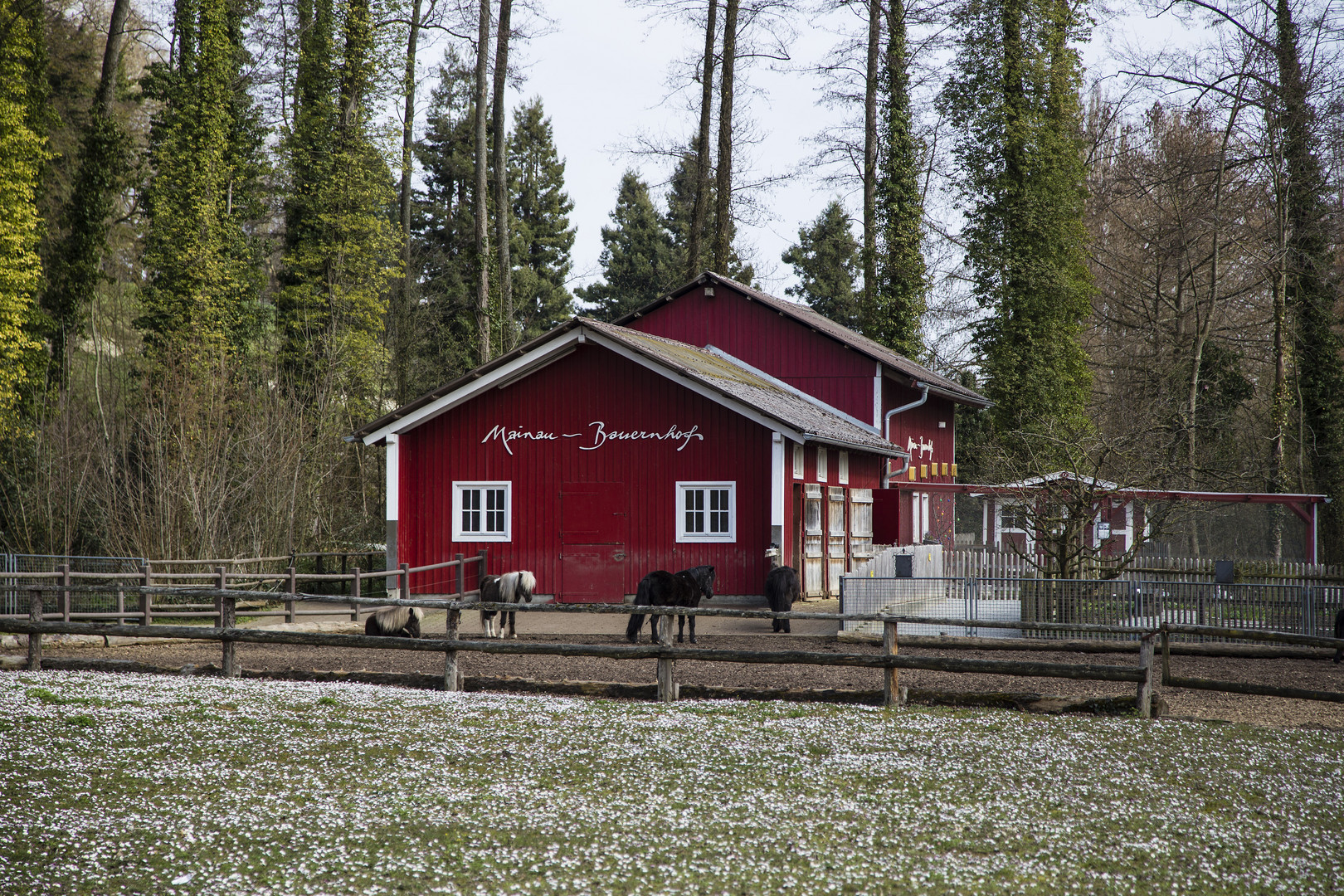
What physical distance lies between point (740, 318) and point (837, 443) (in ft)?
24.2

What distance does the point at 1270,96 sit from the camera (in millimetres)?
24422

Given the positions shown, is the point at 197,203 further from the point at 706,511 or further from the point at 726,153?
the point at 706,511

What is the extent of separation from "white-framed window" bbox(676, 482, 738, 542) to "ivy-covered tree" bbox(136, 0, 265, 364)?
541 inches

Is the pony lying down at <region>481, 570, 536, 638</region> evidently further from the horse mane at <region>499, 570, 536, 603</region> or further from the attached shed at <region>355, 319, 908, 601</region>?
the attached shed at <region>355, 319, 908, 601</region>

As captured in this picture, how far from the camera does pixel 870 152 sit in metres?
36.9

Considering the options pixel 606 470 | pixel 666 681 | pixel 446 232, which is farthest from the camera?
pixel 446 232

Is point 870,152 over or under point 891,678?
over

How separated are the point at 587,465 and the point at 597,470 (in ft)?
0.69

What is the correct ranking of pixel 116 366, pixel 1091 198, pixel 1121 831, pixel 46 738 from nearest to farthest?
pixel 1121 831, pixel 46 738, pixel 116 366, pixel 1091 198

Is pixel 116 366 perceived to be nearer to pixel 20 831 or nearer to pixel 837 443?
pixel 837 443

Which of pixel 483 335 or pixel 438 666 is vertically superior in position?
pixel 483 335

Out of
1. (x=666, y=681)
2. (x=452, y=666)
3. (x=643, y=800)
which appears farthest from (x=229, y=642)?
(x=643, y=800)

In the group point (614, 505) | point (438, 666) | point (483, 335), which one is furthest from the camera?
point (483, 335)

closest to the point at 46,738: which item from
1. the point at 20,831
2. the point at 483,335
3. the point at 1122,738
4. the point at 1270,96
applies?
the point at 20,831
